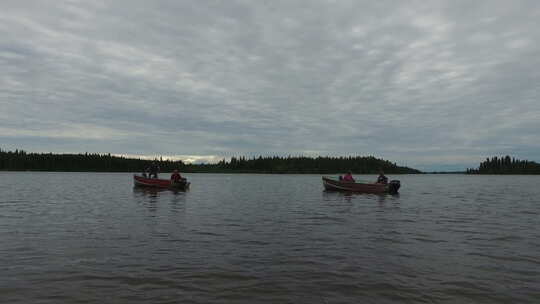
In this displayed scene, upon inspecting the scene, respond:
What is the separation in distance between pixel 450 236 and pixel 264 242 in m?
9.12

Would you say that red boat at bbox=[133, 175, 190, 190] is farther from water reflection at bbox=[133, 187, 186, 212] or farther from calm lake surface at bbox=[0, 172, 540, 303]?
calm lake surface at bbox=[0, 172, 540, 303]

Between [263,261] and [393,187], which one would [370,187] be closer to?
[393,187]

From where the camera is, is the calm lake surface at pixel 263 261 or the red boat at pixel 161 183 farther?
the red boat at pixel 161 183

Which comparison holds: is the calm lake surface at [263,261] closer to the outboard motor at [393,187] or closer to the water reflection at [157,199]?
the water reflection at [157,199]

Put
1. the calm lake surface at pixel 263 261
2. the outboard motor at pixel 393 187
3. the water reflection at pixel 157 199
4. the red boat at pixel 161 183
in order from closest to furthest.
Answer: the calm lake surface at pixel 263 261
the water reflection at pixel 157 199
the outboard motor at pixel 393 187
the red boat at pixel 161 183

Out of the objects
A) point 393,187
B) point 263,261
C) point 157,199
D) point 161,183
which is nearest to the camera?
point 263,261

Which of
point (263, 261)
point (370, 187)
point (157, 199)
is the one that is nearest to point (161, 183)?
point (157, 199)

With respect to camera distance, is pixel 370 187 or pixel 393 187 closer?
pixel 393 187

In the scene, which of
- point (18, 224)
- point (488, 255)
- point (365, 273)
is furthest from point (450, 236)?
point (18, 224)

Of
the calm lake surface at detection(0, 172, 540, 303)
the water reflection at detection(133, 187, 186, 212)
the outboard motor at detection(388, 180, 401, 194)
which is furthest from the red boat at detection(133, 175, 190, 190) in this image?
the outboard motor at detection(388, 180, 401, 194)

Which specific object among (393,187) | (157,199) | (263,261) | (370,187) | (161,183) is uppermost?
(393,187)

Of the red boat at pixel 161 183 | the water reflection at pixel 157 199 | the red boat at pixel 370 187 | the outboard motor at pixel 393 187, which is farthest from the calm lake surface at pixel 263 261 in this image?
the red boat at pixel 161 183

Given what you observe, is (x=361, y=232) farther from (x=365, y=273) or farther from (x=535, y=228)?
(x=535, y=228)

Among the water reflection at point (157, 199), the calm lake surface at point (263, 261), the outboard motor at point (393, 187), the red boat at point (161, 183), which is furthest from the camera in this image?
the red boat at point (161, 183)
